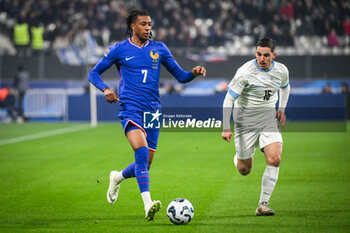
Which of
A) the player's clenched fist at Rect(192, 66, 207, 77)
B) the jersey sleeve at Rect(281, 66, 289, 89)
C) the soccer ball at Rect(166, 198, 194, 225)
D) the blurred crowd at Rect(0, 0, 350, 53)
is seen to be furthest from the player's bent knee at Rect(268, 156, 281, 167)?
the blurred crowd at Rect(0, 0, 350, 53)

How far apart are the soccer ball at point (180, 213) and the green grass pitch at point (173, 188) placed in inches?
3.8

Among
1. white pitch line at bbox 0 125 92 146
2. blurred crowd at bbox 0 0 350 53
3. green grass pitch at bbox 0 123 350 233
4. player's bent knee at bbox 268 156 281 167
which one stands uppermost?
blurred crowd at bbox 0 0 350 53

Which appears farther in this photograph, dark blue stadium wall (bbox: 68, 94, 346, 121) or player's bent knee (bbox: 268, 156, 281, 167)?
dark blue stadium wall (bbox: 68, 94, 346, 121)

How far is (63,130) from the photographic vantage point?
2047 centimetres

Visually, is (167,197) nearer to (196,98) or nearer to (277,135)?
(277,135)

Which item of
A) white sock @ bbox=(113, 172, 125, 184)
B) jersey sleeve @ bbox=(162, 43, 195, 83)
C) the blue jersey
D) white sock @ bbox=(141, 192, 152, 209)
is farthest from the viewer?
white sock @ bbox=(113, 172, 125, 184)

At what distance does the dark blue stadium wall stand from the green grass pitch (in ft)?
22.1

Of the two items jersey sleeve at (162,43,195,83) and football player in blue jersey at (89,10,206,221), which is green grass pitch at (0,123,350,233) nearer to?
football player in blue jersey at (89,10,206,221)

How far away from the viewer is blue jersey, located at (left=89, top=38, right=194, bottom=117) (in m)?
6.66

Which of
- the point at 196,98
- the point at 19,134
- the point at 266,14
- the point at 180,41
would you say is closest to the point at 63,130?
the point at 19,134

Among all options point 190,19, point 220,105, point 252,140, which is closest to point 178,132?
point 220,105

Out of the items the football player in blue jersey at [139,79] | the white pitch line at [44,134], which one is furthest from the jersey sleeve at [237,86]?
the white pitch line at [44,134]

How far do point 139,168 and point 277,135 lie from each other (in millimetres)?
1785

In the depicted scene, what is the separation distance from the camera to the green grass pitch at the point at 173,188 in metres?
6.40
